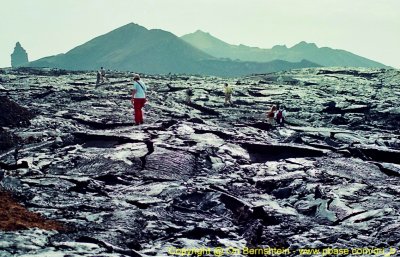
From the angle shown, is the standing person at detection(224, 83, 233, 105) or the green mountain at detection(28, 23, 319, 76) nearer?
the standing person at detection(224, 83, 233, 105)

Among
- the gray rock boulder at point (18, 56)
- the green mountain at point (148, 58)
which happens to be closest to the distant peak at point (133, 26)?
the green mountain at point (148, 58)

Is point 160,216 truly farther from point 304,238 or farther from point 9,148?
point 9,148

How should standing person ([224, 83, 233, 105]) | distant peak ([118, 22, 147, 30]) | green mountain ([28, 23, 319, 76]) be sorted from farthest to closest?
distant peak ([118, 22, 147, 30]) < green mountain ([28, 23, 319, 76]) < standing person ([224, 83, 233, 105])

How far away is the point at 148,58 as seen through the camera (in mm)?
153125

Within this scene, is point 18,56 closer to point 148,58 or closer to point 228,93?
point 148,58

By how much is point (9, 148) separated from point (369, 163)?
11.2 metres

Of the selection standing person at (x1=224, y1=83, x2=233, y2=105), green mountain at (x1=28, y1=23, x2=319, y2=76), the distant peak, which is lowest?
standing person at (x1=224, y1=83, x2=233, y2=105)

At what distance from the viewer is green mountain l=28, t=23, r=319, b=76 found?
13675 centimetres

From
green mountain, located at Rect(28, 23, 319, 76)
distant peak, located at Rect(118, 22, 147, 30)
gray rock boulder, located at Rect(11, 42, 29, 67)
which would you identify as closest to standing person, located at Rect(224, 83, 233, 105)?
green mountain, located at Rect(28, 23, 319, 76)

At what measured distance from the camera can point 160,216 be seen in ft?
25.3

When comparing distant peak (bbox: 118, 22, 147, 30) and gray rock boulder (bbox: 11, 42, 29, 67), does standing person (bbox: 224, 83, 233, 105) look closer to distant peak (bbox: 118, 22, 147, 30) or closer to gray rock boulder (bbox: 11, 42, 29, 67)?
distant peak (bbox: 118, 22, 147, 30)

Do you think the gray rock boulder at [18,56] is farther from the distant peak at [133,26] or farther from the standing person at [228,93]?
the standing person at [228,93]

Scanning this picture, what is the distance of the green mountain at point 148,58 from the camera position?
137 metres

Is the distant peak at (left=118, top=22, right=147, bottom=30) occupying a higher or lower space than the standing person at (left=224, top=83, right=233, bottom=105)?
higher
